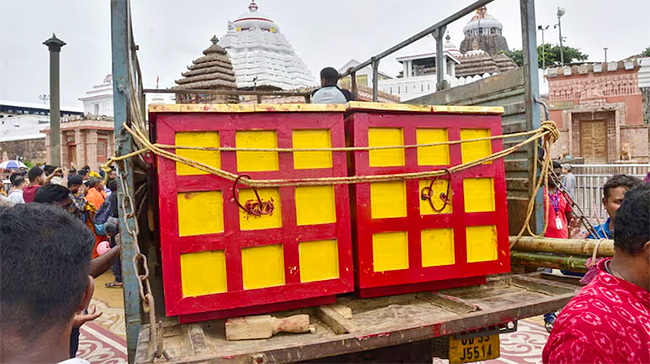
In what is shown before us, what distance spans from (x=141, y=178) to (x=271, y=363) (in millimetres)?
1349

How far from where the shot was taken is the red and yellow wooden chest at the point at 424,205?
2.24 m

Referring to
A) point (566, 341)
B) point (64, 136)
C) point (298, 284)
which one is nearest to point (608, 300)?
point (566, 341)

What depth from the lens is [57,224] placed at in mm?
1078

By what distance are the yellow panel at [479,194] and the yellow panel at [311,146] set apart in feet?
2.58

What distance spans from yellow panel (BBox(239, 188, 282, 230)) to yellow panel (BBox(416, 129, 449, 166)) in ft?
2.53

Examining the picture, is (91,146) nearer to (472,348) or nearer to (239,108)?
(239,108)

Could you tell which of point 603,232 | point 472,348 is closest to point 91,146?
point 603,232

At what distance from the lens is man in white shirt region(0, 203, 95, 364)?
3.21 feet

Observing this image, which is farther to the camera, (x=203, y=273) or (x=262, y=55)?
(x=262, y=55)

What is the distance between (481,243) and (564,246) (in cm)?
45

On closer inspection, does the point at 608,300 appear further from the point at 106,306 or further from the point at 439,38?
the point at 106,306

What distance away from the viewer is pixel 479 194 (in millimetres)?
2498

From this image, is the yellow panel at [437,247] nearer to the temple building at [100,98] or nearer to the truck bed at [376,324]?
the truck bed at [376,324]

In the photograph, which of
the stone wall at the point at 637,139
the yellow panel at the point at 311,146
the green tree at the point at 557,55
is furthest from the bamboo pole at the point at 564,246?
the green tree at the point at 557,55
